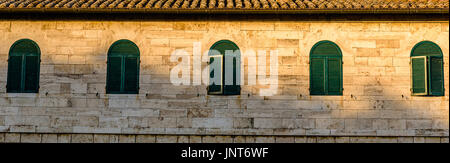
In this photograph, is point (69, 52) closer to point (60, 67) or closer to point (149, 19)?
point (60, 67)

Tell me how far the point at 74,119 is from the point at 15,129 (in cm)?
157

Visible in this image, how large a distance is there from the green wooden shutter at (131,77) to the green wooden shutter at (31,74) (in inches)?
94.6

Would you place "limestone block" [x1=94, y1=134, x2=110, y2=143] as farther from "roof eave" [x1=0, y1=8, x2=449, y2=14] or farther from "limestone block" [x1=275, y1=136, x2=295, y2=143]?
"limestone block" [x1=275, y1=136, x2=295, y2=143]

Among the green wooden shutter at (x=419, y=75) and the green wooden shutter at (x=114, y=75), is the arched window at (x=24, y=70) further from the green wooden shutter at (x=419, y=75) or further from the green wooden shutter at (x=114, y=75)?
the green wooden shutter at (x=419, y=75)

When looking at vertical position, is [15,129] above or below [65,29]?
below

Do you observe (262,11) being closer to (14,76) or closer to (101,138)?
(101,138)

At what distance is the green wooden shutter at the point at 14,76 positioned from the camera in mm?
13469

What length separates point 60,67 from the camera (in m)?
13.5

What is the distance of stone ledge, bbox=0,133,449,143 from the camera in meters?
13.2

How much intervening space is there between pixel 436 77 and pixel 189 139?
6667 mm

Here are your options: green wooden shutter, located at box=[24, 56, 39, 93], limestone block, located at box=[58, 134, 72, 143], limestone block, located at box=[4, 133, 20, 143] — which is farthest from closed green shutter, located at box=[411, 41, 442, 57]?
limestone block, located at box=[4, 133, 20, 143]

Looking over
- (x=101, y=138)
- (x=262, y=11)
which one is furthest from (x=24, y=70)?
(x=262, y=11)

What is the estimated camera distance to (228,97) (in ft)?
43.6

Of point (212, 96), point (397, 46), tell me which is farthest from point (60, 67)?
point (397, 46)
